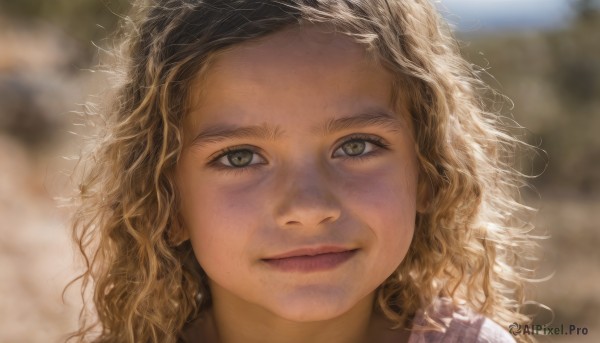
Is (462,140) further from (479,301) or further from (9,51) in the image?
(9,51)

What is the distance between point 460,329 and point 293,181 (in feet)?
2.27

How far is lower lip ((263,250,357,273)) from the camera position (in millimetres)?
1886

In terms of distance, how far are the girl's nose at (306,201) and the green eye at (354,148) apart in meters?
0.10

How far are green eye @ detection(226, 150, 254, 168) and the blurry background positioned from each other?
711mm

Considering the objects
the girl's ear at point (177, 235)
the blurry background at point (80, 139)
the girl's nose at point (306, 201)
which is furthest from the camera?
the blurry background at point (80, 139)

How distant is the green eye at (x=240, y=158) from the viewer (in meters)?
1.94

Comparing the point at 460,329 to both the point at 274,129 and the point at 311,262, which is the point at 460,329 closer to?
the point at 311,262

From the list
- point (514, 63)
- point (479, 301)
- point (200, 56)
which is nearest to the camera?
point (200, 56)

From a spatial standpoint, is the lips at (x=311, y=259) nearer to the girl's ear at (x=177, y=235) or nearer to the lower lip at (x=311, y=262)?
the lower lip at (x=311, y=262)

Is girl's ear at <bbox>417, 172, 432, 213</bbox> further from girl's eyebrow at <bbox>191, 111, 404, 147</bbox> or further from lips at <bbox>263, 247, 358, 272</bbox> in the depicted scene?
lips at <bbox>263, 247, 358, 272</bbox>

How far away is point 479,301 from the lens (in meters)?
2.39

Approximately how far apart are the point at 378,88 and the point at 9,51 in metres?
7.35

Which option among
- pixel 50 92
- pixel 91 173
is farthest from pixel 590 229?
pixel 91 173

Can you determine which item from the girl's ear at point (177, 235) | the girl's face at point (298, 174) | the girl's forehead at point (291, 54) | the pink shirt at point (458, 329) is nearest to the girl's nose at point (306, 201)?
the girl's face at point (298, 174)
